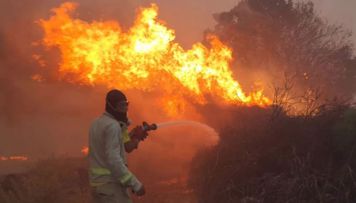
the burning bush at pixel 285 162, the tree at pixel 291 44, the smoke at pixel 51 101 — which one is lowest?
the burning bush at pixel 285 162

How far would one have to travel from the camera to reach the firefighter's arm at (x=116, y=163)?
4812mm

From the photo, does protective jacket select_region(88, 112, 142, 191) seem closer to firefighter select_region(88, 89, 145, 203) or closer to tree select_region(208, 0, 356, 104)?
firefighter select_region(88, 89, 145, 203)

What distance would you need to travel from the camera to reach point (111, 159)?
15.8 ft

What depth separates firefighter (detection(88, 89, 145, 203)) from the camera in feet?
15.8

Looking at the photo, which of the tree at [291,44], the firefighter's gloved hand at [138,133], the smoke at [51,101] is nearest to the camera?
the firefighter's gloved hand at [138,133]

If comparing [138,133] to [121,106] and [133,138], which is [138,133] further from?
[121,106]

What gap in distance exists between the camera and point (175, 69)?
47.9 ft

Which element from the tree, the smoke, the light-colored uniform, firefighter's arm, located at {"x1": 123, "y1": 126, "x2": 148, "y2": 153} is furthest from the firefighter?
the tree

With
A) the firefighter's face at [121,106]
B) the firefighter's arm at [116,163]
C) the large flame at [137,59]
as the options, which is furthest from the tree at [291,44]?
the firefighter's arm at [116,163]

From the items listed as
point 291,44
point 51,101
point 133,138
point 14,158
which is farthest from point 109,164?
point 291,44

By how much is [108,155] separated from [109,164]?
0.10m

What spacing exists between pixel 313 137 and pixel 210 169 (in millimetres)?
2217

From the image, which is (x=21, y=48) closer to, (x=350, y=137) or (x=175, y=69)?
(x=175, y=69)

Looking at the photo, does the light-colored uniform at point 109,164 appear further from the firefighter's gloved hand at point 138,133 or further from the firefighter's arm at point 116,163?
the firefighter's gloved hand at point 138,133
